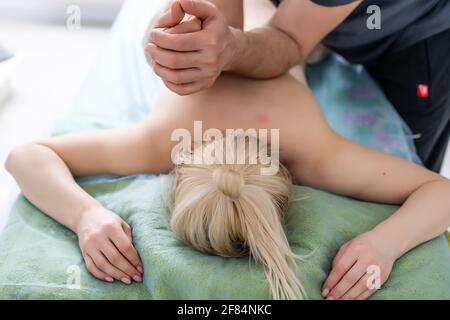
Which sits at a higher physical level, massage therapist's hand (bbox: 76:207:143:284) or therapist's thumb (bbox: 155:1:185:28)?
therapist's thumb (bbox: 155:1:185:28)

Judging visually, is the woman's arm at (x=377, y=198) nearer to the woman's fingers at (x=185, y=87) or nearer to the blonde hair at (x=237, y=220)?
the blonde hair at (x=237, y=220)

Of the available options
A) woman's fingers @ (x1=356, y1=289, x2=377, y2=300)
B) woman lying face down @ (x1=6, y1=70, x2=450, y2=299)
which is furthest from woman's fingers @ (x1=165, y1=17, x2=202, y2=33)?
woman's fingers @ (x1=356, y1=289, x2=377, y2=300)

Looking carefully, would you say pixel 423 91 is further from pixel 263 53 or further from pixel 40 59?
pixel 40 59

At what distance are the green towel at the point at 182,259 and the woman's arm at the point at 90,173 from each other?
0.03 m

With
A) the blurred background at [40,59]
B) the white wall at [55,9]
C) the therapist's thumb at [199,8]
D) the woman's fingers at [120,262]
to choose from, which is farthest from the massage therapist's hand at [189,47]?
the white wall at [55,9]

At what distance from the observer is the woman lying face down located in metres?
1.00

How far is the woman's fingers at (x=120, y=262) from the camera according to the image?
1.04 meters

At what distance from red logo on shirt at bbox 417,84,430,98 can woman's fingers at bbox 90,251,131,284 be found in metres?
1.03

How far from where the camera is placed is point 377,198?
124 cm

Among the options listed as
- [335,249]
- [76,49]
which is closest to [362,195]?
[335,249]

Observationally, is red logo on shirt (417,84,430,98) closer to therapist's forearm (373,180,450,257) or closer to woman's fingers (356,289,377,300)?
therapist's forearm (373,180,450,257)

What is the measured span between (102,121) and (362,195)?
27.6 inches

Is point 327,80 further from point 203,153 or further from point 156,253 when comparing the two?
point 156,253
